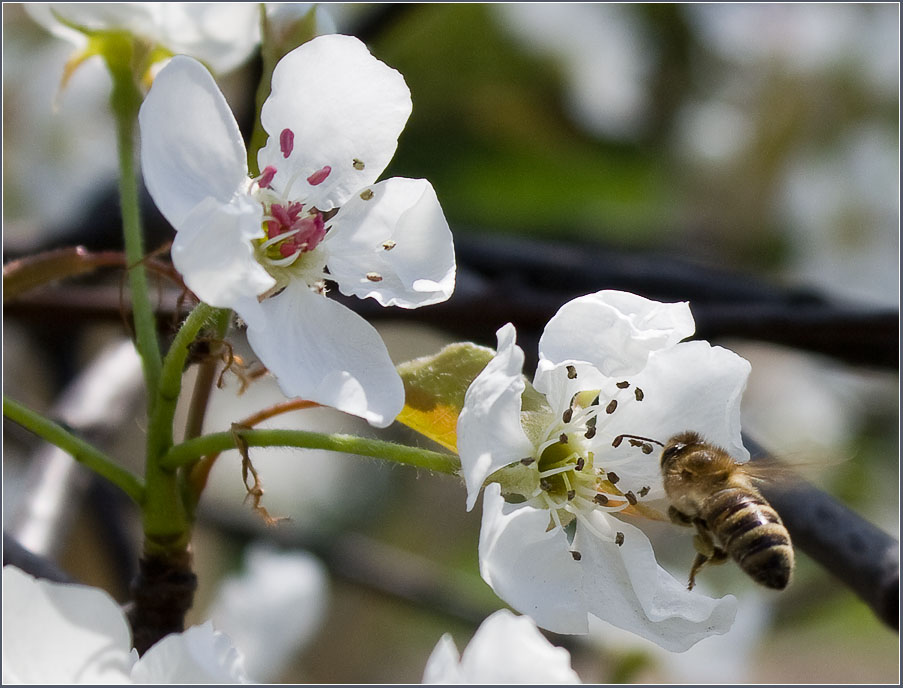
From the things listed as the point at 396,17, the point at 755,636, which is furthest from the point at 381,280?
the point at 755,636

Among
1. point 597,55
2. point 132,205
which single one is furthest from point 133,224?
point 597,55

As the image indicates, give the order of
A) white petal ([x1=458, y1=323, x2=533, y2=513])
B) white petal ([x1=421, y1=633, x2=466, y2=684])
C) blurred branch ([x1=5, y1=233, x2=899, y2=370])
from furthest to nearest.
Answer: blurred branch ([x1=5, y1=233, x2=899, y2=370])
white petal ([x1=458, y1=323, x2=533, y2=513])
white petal ([x1=421, y1=633, x2=466, y2=684])

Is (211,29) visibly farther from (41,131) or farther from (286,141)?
(41,131)

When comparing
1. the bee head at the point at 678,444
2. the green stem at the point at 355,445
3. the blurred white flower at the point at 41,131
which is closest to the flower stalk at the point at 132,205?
the green stem at the point at 355,445

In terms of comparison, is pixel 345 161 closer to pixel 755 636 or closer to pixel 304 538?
pixel 304 538

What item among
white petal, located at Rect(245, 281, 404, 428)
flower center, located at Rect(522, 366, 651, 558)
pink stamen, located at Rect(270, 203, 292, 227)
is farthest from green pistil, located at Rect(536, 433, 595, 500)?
pink stamen, located at Rect(270, 203, 292, 227)

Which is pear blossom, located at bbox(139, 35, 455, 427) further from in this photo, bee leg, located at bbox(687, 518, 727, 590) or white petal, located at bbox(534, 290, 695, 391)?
bee leg, located at bbox(687, 518, 727, 590)

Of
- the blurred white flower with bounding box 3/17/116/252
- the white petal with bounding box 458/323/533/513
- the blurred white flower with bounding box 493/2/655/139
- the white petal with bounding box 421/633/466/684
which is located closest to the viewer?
the white petal with bounding box 421/633/466/684
